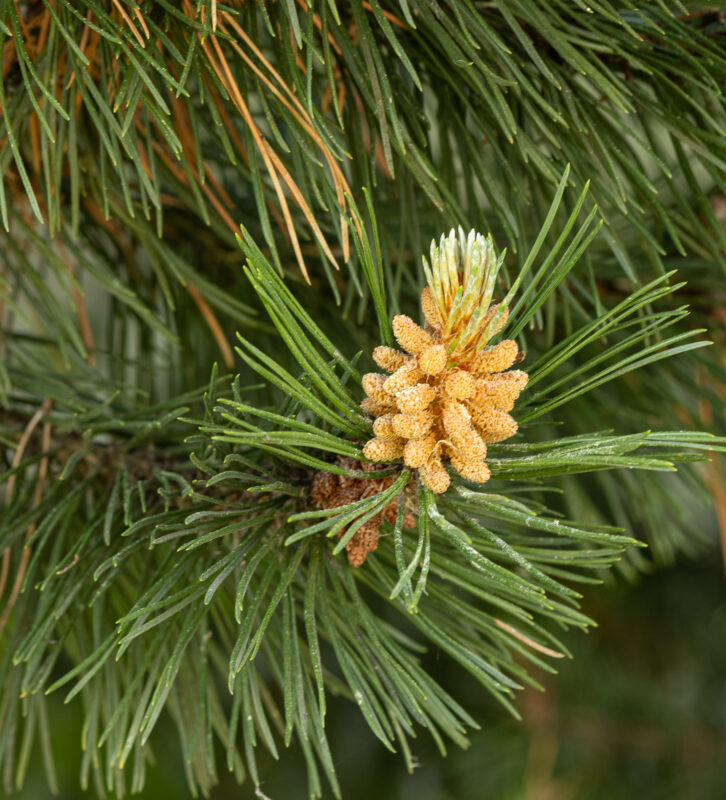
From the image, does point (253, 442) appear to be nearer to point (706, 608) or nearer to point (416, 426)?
point (416, 426)

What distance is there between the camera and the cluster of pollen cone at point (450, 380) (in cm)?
25

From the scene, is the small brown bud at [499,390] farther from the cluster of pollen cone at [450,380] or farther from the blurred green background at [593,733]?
the blurred green background at [593,733]

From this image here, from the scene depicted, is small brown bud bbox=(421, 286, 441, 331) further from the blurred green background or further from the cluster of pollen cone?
the blurred green background

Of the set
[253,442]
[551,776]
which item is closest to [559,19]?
[253,442]

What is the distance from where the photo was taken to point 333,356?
274 mm

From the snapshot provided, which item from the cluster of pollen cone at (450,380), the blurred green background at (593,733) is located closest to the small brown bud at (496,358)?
the cluster of pollen cone at (450,380)

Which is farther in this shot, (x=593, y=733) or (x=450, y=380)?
(x=593, y=733)

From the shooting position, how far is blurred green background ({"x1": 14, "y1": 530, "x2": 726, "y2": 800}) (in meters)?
0.78

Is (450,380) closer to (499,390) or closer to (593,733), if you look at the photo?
(499,390)

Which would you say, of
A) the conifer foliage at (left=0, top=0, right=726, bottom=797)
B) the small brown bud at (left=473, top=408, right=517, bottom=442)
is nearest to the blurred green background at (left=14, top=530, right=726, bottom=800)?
the conifer foliage at (left=0, top=0, right=726, bottom=797)

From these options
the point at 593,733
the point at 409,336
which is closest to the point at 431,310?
the point at 409,336

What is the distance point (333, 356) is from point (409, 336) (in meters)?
0.03

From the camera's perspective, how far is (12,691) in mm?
372

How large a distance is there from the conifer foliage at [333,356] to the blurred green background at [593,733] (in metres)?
0.41
